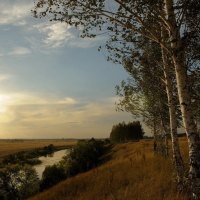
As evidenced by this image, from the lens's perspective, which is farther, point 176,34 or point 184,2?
point 184,2

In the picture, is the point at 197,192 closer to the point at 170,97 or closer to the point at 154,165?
the point at 170,97

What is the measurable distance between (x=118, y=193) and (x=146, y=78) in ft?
48.4

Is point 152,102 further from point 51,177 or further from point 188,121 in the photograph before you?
point 188,121

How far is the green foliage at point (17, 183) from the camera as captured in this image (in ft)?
112

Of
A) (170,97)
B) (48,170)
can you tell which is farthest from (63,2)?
(48,170)

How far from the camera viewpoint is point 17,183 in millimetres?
35969

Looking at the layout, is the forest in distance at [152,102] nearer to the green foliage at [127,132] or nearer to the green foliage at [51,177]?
the green foliage at [51,177]

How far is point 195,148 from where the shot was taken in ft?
45.6

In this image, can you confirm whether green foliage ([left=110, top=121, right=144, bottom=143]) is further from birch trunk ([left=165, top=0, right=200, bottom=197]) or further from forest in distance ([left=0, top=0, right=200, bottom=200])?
birch trunk ([left=165, top=0, right=200, bottom=197])

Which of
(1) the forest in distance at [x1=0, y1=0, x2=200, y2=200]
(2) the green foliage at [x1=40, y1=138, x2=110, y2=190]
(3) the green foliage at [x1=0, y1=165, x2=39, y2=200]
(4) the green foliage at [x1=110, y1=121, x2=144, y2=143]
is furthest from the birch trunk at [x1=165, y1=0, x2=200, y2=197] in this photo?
(4) the green foliage at [x1=110, y1=121, x2=144, y2=143]

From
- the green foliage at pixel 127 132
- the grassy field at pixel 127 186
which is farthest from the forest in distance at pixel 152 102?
the green foliage at pixel 127 132

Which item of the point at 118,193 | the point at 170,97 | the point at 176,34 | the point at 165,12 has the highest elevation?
the point at 165,12

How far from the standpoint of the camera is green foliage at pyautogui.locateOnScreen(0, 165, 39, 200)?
34125 millimetres

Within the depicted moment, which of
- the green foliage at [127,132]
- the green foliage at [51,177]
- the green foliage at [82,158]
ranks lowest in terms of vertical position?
the green foliage at [51,177]
